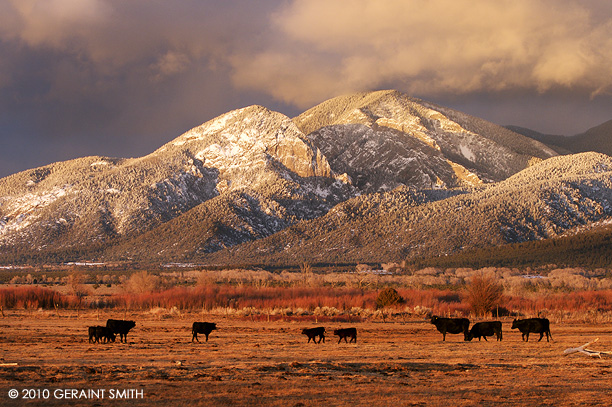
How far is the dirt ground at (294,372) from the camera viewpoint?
19.2m

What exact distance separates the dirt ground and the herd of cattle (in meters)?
0.73

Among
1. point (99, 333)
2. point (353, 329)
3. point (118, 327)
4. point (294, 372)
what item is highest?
point (118, 327)

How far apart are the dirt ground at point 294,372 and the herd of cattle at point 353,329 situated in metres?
0.73

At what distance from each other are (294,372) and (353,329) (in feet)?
51.4

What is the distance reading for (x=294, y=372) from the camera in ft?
79.8

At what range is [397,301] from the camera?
244 feet

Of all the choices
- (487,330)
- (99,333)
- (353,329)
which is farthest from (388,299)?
(99,333)

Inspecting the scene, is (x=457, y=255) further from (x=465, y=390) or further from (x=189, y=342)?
(x=465, y=390)

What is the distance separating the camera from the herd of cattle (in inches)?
1473

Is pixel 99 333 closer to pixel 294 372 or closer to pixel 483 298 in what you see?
pixel 294 372

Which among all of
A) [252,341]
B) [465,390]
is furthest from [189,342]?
[465,390]

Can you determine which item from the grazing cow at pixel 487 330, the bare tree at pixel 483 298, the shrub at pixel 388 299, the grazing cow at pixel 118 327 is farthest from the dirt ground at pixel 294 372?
the shrub at pixel 388 299

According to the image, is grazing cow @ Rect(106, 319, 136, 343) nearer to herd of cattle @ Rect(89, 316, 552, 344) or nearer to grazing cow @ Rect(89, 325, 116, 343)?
herd of cattle @ Rect(89, 316, 552, 344)

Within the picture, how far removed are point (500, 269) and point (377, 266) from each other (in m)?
37.6
